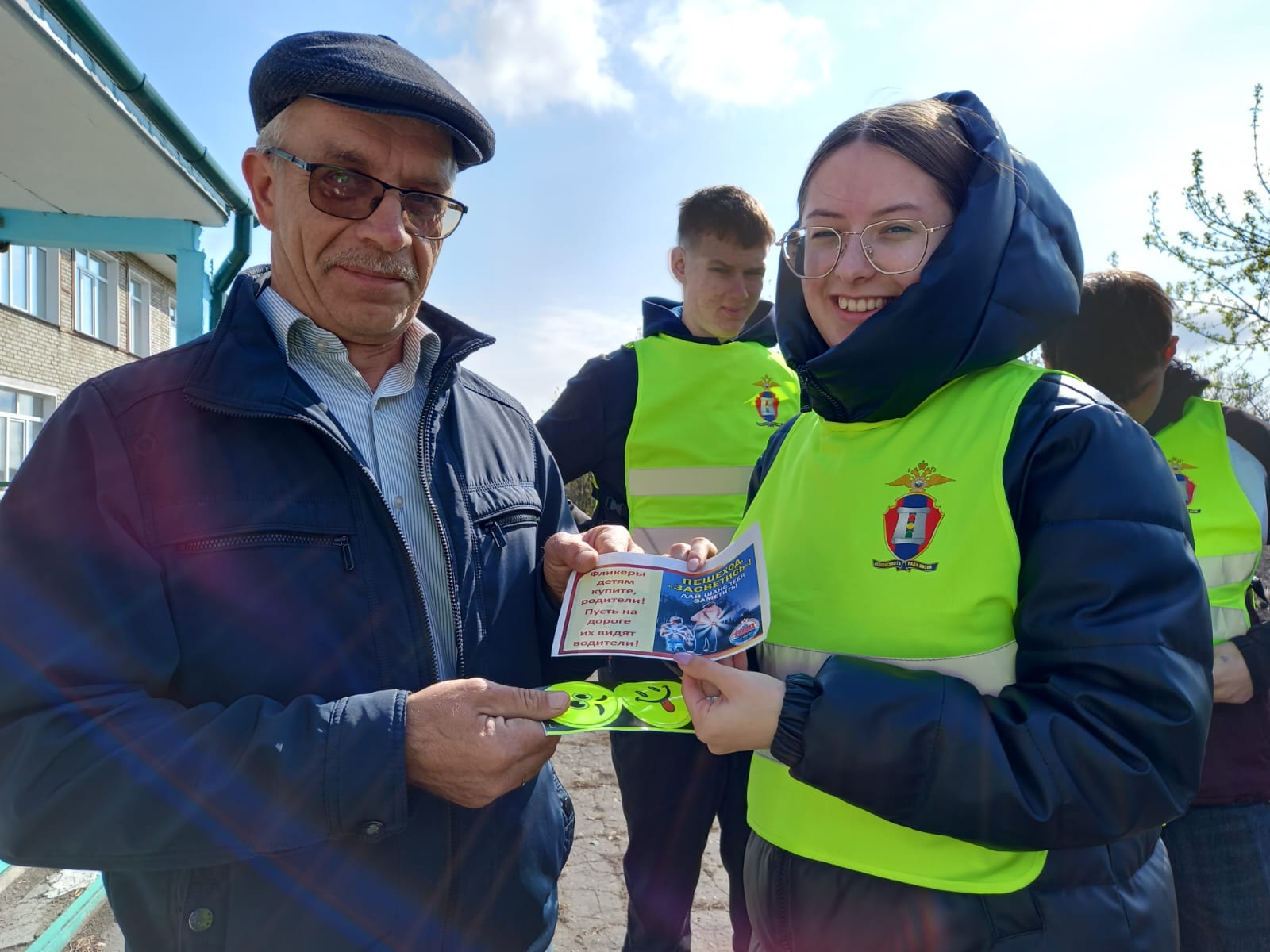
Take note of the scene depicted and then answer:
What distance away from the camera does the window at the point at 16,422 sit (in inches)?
659

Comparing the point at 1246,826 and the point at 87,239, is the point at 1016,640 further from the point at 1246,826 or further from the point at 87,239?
the point at 87,239

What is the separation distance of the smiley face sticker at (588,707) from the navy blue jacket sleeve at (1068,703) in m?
0.34

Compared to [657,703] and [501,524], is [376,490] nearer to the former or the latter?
[501,524]

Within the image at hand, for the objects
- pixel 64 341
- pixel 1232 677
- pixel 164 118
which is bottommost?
pixel 1232 677

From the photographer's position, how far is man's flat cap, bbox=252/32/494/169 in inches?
64.6

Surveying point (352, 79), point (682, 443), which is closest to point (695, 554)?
point (352, 79)

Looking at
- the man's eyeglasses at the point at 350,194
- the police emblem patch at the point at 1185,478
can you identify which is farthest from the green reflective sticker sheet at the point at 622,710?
the police emblem patch at the point at 1185,478

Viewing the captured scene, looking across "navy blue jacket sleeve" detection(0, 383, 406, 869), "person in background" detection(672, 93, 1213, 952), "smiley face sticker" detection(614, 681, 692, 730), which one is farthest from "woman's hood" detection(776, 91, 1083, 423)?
"navy blue jacket sleeve" detection(0, 383, 406, 869)

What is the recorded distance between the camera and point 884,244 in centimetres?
157

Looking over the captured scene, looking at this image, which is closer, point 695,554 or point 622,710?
point 622,710

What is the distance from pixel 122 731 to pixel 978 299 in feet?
5.47

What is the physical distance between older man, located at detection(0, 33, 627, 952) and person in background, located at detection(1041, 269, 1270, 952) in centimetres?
170

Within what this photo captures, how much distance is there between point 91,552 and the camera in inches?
52.5

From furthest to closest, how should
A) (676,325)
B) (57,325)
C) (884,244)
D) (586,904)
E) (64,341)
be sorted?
1. (64,341)
2. (57,325)
3. (586,904)
4. (676,325)
5. (884,244)
